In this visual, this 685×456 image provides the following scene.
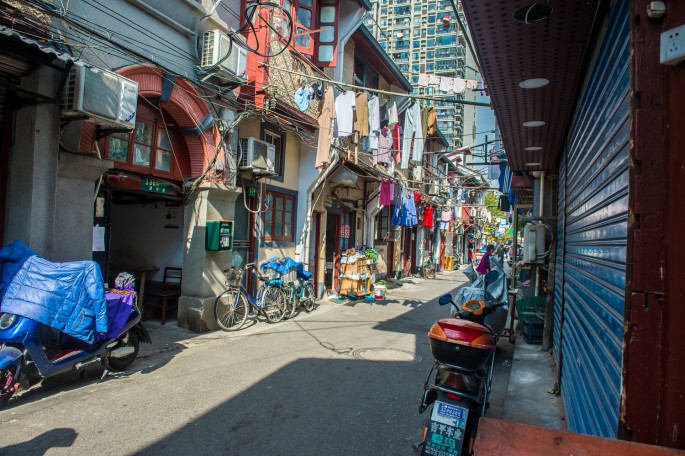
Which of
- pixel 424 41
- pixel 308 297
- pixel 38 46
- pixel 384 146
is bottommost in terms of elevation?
pixel 308 297

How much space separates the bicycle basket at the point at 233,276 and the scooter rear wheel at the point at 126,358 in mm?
3243

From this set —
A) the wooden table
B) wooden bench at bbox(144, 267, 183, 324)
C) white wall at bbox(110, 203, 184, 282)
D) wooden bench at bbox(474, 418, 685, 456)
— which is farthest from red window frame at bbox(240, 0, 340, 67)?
wooden bench at bbox(474, 418, 685, 456)

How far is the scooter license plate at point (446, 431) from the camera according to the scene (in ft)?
11.3

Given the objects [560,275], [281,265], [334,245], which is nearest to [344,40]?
[334,245]

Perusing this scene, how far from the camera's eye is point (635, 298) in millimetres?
1632

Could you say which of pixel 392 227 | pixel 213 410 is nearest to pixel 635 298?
pixel 213 410

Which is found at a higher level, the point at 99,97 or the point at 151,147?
the point at 99,97

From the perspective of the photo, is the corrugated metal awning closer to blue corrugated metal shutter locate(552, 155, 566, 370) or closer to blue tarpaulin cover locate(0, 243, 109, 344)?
blue tarpaulin cover locate(0, 243, 109, 344)

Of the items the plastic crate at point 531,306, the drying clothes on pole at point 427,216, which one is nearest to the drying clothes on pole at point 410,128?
the plastic crate at point 531,306

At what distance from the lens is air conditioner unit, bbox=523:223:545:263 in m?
7.18

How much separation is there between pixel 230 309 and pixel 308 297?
3.00 m

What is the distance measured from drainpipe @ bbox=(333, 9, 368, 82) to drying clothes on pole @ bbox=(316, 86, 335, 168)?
307 centimetres

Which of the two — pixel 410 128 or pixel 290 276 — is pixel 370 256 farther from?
pixel 290 276

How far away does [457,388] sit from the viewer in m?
3.82
